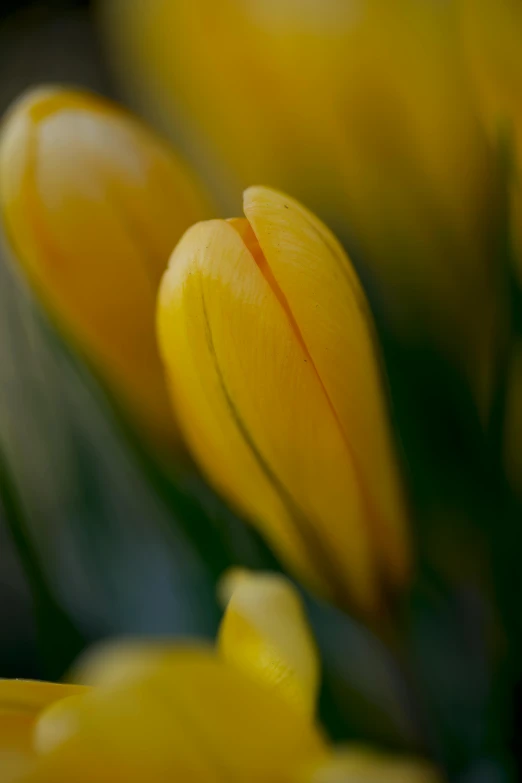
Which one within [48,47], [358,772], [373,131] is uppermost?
[48,47]

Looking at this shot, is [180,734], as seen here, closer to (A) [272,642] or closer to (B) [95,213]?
(A) [272,642]

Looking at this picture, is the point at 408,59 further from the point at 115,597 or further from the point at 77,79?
the point at 77,79

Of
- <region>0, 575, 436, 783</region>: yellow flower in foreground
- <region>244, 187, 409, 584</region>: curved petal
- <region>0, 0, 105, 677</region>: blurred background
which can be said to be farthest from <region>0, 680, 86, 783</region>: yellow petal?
<region>0, 0, 105, 677</region>: blurred background

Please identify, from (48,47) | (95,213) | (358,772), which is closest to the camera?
(358,772)

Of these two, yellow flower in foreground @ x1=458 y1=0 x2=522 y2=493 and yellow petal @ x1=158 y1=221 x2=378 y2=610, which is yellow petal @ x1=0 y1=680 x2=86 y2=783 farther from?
yellow flower in foreground @ x1=458 y1=0 x2=522 y2=493

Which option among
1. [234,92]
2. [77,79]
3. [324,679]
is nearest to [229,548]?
[324,679]

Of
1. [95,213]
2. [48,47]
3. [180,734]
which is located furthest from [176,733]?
[48,47]

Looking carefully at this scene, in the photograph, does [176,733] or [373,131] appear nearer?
[176,733]

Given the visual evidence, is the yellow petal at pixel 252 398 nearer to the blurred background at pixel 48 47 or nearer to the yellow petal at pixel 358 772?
the yellow petal at pixel 358 772

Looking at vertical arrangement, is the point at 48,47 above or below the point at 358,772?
above

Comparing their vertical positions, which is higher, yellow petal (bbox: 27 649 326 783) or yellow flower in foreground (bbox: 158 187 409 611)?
yellow flower in foreground (bbox: 158 187 409 611)
